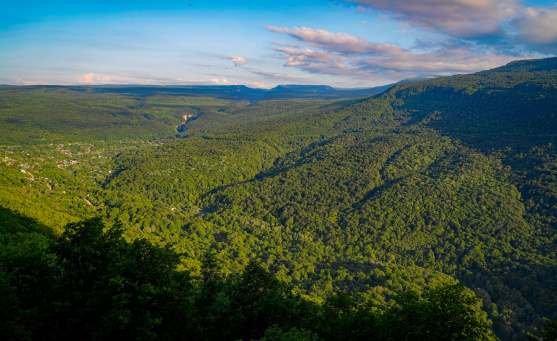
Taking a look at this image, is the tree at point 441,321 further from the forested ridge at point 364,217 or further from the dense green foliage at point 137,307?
the forested ridge at point 364,217

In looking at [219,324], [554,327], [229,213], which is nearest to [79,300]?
[219,324]

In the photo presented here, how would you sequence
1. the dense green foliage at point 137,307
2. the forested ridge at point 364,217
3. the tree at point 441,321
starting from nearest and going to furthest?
1. the dense green foliage at point 137,307
2. the tree at point 441,321
3. the forested ridge at point 364,217

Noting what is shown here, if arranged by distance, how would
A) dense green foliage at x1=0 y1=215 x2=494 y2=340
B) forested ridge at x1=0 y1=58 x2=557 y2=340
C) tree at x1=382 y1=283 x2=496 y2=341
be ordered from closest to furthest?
1. dense green foliage at x1=0 y1=215 x2=494 y2=340
2. tree at x1=382 y1=283 x2=496 y2=341
3. forested ridge at x1=0 y1=58 x2=557 y2=340

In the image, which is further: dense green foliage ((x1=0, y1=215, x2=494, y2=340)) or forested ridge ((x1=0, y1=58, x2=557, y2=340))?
forested ridge ((x1=0, y1=58, x2=557, y2=340))

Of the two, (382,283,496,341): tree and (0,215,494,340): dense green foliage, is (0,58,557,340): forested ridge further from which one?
(382,283,496,341): tree

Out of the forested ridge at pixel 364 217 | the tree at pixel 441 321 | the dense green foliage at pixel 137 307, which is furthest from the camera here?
the forested ridge at pixel 364 217

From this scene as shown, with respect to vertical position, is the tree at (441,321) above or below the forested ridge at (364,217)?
above

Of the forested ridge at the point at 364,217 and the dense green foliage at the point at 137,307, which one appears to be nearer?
the dense green foliage at the point at 137,307

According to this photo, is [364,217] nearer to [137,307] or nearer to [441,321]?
[441,321]

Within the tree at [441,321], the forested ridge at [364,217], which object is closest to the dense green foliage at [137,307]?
the tree at [441,321]

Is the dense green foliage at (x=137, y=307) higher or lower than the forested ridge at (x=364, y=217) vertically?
higher

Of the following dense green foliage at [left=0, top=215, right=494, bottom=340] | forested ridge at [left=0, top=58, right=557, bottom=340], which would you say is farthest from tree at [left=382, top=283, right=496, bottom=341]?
forested ridge at [left=0, top=58, right=557, bottom=340]

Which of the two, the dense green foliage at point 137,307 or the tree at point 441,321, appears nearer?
the dense green foliage at point 137,307
